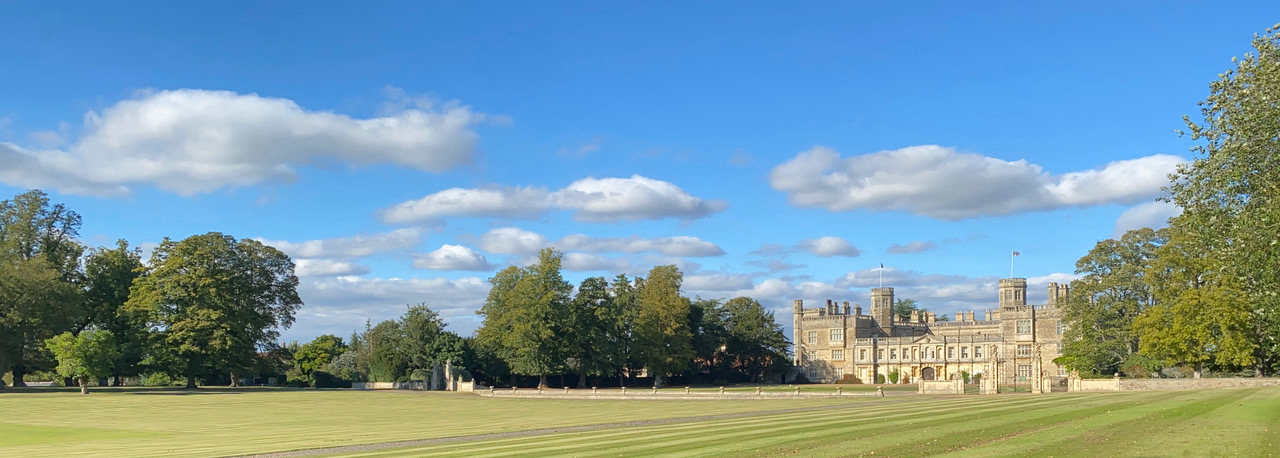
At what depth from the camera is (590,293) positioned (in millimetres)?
76875

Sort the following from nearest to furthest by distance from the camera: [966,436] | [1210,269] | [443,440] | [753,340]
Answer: [966,436]
[443,440]
[1210,269]
[753,340]

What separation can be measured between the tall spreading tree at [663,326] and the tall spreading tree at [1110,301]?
105 feet

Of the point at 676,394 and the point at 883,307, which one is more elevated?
the point at 883,307

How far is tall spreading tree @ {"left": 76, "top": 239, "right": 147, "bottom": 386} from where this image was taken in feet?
206

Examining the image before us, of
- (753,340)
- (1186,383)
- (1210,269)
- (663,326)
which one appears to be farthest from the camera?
(753,340)

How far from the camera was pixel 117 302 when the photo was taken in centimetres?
6681

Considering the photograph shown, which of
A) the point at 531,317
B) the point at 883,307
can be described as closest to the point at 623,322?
the point at 531,317

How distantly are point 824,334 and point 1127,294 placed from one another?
50.4 m

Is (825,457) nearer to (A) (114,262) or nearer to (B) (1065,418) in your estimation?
(B) (1065,418)

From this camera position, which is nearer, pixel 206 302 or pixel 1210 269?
pixel 1210 269

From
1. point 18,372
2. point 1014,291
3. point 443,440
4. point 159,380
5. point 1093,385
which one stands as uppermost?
point 1014,291

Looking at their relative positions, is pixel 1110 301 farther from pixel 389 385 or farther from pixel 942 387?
pixel 389 385

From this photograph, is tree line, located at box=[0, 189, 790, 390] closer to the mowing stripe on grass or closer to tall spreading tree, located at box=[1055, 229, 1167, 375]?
tall spreading tree, located at box=[1055, 229, 1167, 375]

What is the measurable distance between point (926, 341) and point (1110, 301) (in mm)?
40559
